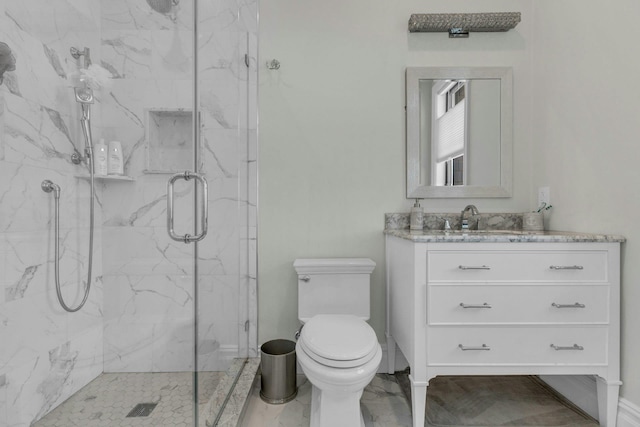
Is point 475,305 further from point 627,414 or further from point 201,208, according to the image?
point 201,208

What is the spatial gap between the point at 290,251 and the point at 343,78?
3.66 feet

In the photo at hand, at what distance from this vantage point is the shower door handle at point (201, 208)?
51.4 inches

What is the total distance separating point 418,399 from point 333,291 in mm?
670

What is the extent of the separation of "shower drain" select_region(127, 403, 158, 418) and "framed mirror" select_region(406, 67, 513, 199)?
167cm

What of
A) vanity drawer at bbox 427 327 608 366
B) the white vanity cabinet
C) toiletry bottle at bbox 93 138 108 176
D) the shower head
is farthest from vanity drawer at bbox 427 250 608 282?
the shower head

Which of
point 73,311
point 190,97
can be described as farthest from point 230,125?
point 73,311

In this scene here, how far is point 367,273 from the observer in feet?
6.51

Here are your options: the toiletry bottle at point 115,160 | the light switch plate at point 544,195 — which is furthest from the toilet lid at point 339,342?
the light switch plate at point 544,195

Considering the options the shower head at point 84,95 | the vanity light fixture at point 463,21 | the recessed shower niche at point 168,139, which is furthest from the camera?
the vanity light fixture at point 463,21

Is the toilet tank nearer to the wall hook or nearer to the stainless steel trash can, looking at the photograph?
the stainless steel trash can

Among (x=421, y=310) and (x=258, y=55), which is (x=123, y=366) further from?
(x=258, y=55)

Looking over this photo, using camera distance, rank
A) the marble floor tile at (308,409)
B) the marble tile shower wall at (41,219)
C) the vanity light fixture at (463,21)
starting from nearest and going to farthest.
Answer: the marble tile shower wall at (41,219) → the marble floor tile at (308,409) → the vanity light fixture at (463,21)

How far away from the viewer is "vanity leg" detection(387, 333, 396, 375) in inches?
84.5

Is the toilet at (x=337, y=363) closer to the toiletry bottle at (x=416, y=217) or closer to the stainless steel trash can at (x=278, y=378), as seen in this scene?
the stainless steel trash can at (x=278, y=378)
